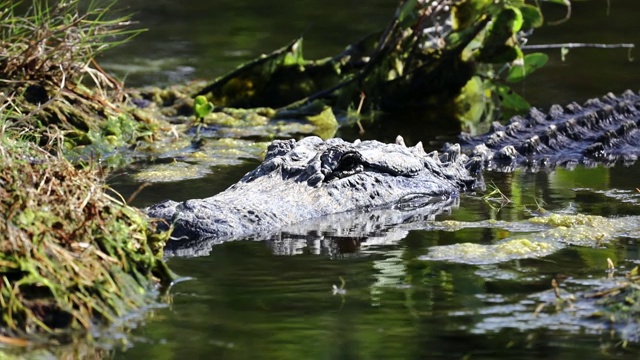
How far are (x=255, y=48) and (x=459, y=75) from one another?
147 inches

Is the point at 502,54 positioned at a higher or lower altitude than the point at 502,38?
lower

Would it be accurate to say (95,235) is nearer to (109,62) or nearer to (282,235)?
(282,235)

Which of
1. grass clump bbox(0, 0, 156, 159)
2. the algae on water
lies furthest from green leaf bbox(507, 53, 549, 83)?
the algae on water

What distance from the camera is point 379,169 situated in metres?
8.23

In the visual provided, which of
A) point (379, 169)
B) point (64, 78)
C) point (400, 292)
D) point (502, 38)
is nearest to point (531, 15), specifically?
point (502, 38)

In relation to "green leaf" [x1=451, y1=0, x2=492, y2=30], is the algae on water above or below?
below

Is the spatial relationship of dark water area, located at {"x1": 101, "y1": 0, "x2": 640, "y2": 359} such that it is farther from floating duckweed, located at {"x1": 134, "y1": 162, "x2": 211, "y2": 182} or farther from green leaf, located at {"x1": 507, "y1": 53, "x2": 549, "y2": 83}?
green leaf, located at {"x1": 507, "y1": 53, "x2": 549, "y2": 83}

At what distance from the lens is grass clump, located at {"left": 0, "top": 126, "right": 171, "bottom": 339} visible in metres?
5.15

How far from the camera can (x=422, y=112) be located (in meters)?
12.2

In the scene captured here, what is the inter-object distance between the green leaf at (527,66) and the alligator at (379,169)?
0.81m

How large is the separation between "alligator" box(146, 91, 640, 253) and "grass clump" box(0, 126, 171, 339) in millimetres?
672

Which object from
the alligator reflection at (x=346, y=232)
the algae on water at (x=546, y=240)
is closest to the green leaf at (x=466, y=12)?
the alligator reflection at (x=346, y=232)

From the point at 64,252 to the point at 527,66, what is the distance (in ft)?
22.8

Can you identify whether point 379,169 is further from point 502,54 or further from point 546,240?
point 502,54
